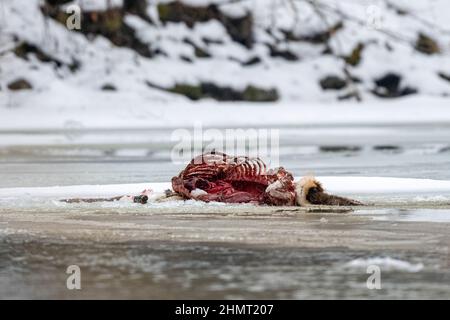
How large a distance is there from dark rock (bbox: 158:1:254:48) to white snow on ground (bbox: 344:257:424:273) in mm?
20545

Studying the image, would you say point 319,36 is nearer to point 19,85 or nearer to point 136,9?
point 136,9

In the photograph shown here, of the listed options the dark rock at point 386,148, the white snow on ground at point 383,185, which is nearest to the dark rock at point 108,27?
the dark rock at point 386,148

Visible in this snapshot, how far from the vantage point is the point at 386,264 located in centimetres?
659

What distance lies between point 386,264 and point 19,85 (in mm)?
18525

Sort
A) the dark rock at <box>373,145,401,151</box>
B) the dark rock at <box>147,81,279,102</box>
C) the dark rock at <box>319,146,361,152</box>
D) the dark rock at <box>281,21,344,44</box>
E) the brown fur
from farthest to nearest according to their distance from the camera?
1. the dark rock at <box>281,21,344,44</box>
2. the dark rock at <box>147,81,279,102</box>
3. the dark rock at <box>373,145,401,151</box>
4. the dark rock at <box>319,146,361,152</box>
5. the brown fur

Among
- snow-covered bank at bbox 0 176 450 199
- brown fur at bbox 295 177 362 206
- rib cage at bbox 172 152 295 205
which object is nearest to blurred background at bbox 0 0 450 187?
snow-covered bank at bbox 0 176 450 199

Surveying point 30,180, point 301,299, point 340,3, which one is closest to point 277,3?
point 340,3

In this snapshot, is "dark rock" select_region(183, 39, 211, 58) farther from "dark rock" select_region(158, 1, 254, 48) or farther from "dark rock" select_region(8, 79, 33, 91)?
"dark rock" select_region(8, 79, 33, 91)

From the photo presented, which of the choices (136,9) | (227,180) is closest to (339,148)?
(227,180)

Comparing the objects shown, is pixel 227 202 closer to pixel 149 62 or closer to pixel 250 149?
pixel 250 149

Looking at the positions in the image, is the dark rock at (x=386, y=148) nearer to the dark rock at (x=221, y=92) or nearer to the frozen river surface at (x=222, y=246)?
the frozen river surface at (x=222, y=246)

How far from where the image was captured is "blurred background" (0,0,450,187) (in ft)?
74.2

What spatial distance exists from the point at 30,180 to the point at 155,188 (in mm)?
1995
